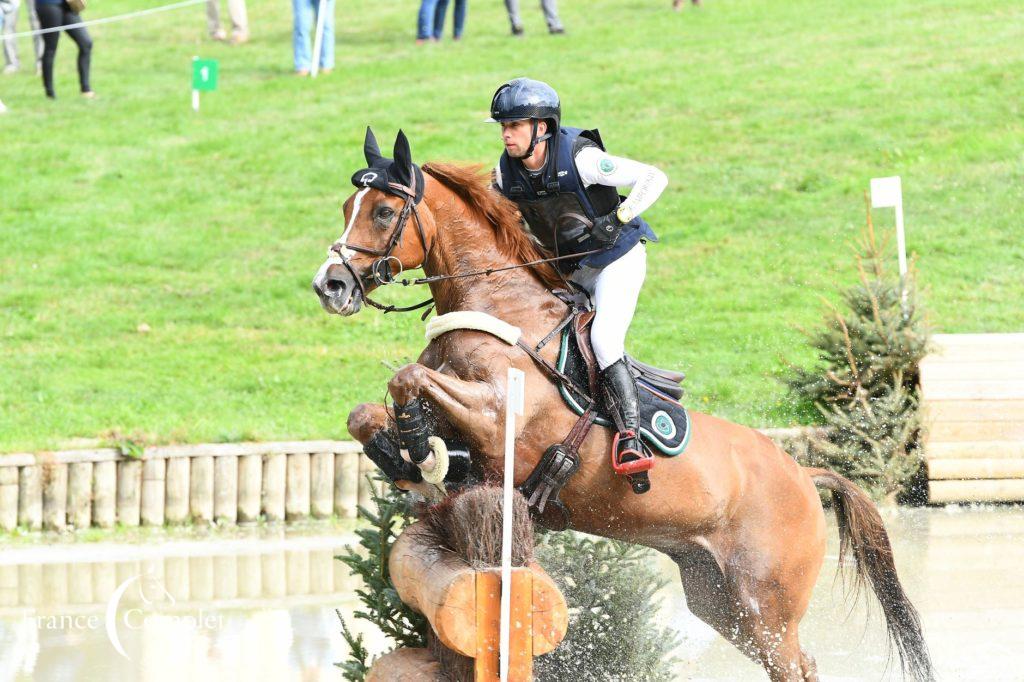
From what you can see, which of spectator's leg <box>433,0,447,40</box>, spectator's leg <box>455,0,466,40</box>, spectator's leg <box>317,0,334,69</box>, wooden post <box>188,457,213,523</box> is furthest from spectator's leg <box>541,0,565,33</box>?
wooden post <box>188,457,213,523</box>

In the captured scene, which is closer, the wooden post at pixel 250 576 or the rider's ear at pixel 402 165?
the rider's ear at pixel 402 165

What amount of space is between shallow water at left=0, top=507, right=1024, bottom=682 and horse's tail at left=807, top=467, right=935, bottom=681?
0.32m

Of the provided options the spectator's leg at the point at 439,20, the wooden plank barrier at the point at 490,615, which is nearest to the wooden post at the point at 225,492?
the wooden plank barrier at the point at 490,615

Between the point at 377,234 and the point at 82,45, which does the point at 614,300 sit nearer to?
the point at 377,234

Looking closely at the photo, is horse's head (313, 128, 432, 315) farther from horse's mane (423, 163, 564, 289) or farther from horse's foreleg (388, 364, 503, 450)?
horse's foreleg (388, 364, 503, 450)

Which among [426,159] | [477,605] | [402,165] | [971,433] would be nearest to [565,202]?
[402,165]

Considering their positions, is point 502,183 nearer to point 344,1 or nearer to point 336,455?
point 336,455

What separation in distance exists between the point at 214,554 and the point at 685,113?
8842mm

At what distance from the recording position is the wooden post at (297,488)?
26.0ft

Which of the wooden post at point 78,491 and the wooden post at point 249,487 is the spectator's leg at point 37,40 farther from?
the wooden post at point 249,487

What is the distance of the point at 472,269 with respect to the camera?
467 cm

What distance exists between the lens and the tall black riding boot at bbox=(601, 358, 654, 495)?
4512 millimetres


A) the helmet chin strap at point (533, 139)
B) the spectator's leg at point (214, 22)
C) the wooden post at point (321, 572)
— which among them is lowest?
the wooden post at point (321, 572)

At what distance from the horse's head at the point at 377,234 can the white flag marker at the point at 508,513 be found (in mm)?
606
